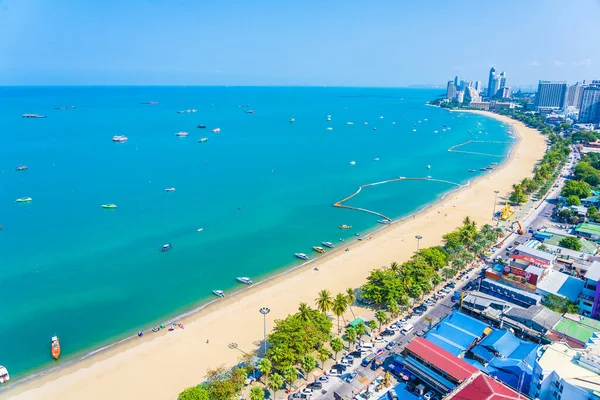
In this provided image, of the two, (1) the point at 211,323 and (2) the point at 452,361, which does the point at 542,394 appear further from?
(1) the point at 211,323

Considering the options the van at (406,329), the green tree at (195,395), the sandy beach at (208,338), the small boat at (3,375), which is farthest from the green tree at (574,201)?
the small boat at (3,375)

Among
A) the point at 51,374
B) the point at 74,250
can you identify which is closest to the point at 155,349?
the point at 51,374

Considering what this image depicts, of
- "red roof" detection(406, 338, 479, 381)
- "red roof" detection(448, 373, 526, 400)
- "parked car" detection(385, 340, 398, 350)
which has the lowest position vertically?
"parked car" detection(385, 340, 398, 350)

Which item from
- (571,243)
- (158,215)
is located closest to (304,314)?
(571,243)

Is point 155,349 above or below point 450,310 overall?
below

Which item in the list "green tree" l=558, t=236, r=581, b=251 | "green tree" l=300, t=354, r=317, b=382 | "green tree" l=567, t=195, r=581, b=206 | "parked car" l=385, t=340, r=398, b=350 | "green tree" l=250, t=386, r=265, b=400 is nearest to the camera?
"green tree" l=250, t=386, r=265, b=400

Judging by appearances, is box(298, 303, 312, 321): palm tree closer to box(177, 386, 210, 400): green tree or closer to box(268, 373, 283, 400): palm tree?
box(268, 373, 283, 400): palm tree

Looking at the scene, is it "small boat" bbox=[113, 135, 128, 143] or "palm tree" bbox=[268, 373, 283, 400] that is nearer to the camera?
"palm tree" bbox=[268, 373, 283, 400]

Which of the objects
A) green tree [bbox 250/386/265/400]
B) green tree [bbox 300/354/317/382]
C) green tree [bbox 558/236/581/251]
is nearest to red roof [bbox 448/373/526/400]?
green tree [bbox 300/354/317/382]
